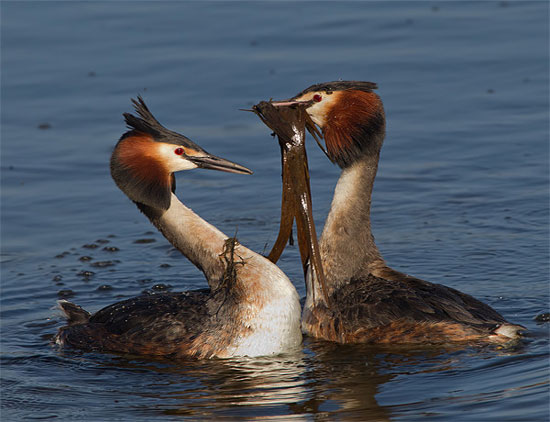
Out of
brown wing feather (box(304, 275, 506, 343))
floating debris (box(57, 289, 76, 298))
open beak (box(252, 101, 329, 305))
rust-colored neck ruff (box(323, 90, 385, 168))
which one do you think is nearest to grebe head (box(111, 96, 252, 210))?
open beak (box(252, 101, 329, 305))

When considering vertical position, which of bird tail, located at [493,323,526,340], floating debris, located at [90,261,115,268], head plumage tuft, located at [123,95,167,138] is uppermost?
head plumage tuft, located at [123,95,167,138]

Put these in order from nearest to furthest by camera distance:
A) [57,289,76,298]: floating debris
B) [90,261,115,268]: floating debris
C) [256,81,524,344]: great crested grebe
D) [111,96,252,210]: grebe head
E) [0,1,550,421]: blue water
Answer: [0,1,550,421]: blue water < [256,81,524,344]: great crested grebe < [111,96,252,210]: grebe head < [57,289,76,298]: floating debris < [90,261,115,268]: floating debris

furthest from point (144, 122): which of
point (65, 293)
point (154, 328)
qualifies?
point (65, 293)

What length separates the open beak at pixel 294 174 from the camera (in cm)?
773

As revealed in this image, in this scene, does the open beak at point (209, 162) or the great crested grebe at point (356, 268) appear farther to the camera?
the open beak at point (209, 162)

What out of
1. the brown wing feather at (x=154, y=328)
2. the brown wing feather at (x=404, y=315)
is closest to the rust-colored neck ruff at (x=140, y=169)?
the brown wing feather at (x=154, y=328)

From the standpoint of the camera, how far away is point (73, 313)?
811 cm

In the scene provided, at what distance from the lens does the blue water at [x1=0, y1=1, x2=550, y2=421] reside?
6918 millimetres

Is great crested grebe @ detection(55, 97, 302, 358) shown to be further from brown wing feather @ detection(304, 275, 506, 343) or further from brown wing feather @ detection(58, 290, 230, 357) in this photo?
brown wing feather @ detection(304, 275, 506, 343)

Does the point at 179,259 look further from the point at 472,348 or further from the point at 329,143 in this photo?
the point at 472,348

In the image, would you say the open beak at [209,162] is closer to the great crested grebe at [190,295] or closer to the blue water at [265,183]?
the great crested grebe at [190,295]

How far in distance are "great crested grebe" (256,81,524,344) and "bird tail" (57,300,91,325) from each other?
A: 1.68 metres

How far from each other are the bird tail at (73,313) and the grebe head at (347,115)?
7.13 ft

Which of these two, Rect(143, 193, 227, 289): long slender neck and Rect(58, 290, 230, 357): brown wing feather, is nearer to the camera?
Rect(58, 290, 230, 357): brown wing feather
